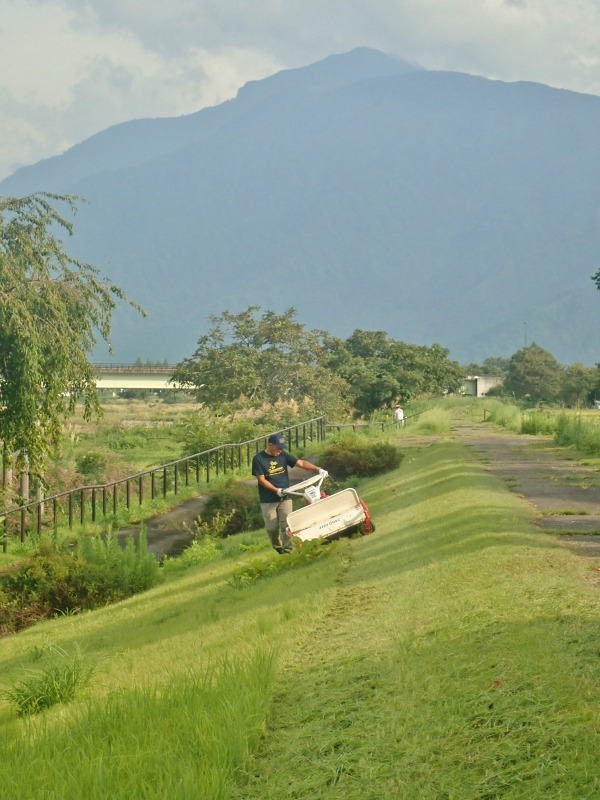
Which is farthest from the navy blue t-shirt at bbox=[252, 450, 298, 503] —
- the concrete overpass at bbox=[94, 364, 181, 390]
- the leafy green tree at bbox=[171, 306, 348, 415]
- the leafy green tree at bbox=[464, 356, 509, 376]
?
the leafy green tree at bbox=[464, 356, 509, 376]

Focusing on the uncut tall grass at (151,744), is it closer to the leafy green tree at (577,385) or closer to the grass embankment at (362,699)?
the grass embankment at (362,699)

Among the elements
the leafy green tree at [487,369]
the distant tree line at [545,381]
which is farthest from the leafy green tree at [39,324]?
the leafy green tree at [487,369]

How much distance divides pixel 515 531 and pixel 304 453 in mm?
18644

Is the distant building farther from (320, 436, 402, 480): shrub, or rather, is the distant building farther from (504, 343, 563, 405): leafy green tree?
(320, 436, 402, 480): shrub

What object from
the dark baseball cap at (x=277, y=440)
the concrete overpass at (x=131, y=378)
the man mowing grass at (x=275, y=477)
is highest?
the concrete overpass at (x=131, y=378)

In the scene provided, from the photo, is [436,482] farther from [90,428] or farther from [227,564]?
[90,428]

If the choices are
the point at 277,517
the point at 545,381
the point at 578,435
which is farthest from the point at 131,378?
the point at 277,517

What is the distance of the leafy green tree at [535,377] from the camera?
9688 centimetres

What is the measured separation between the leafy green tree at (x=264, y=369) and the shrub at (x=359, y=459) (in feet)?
68.3

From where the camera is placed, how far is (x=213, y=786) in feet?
16.0

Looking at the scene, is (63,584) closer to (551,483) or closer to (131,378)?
(551,483)

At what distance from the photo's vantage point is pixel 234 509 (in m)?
22.9

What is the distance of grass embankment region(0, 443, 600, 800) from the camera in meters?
4.92

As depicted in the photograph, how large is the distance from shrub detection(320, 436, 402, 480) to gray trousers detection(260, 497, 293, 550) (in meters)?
10.8
